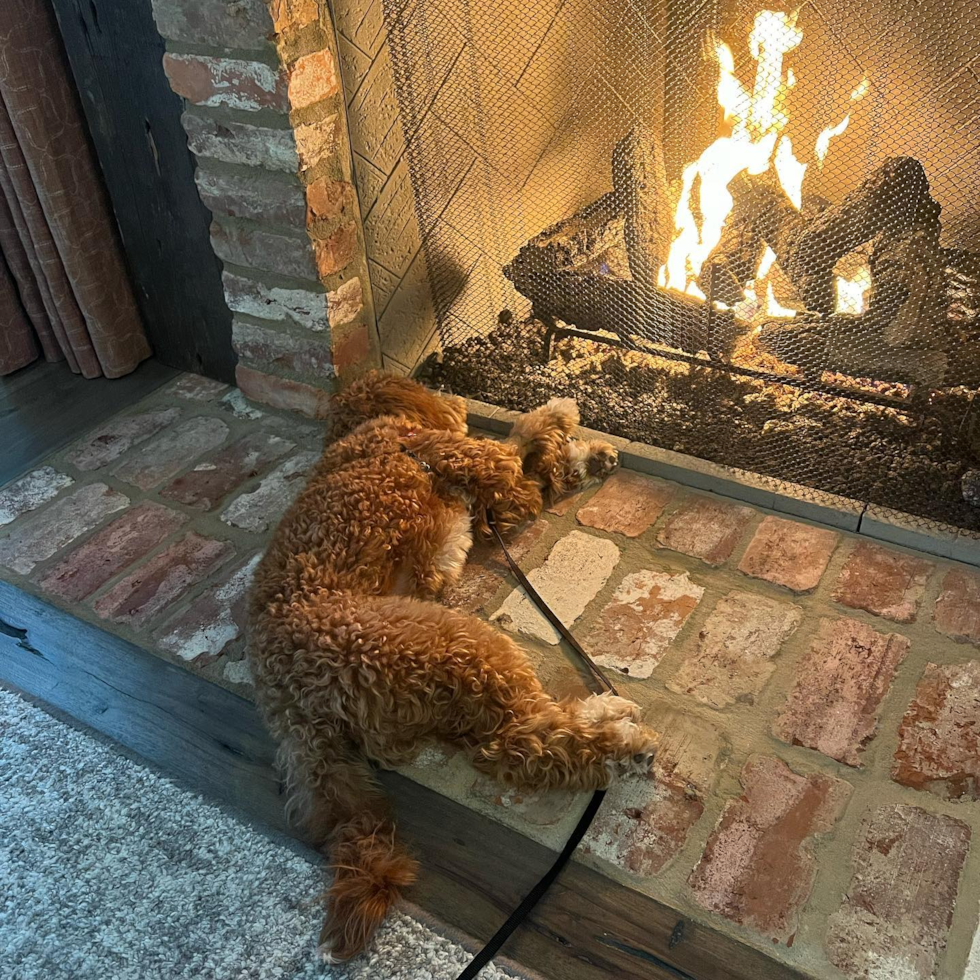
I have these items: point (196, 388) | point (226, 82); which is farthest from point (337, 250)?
point (196, 388)

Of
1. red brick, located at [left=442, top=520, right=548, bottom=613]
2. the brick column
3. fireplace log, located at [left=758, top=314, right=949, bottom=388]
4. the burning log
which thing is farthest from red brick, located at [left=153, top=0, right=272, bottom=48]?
fireplace log, located at [left=758, top=314, right=949, bottom=388]

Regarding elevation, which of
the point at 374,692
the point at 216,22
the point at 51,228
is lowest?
the point at 374,692

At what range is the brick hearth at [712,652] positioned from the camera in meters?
1.40

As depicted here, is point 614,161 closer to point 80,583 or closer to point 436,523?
point 436,523

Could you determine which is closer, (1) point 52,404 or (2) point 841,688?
(2) point 841,688

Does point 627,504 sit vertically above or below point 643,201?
below

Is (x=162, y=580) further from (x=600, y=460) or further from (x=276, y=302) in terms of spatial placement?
(x=600, y=460)

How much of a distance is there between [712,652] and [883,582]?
1.37ft

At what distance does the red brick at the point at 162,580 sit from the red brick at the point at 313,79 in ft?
3.40

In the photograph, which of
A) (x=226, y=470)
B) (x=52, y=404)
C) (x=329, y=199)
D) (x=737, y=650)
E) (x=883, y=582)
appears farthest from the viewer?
(x=52, y=404)

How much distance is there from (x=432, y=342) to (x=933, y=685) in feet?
5.18

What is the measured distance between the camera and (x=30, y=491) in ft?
7.96

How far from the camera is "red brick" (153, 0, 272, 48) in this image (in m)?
1.93

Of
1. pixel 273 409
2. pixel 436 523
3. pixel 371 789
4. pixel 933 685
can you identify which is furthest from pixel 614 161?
pixel 371 789
